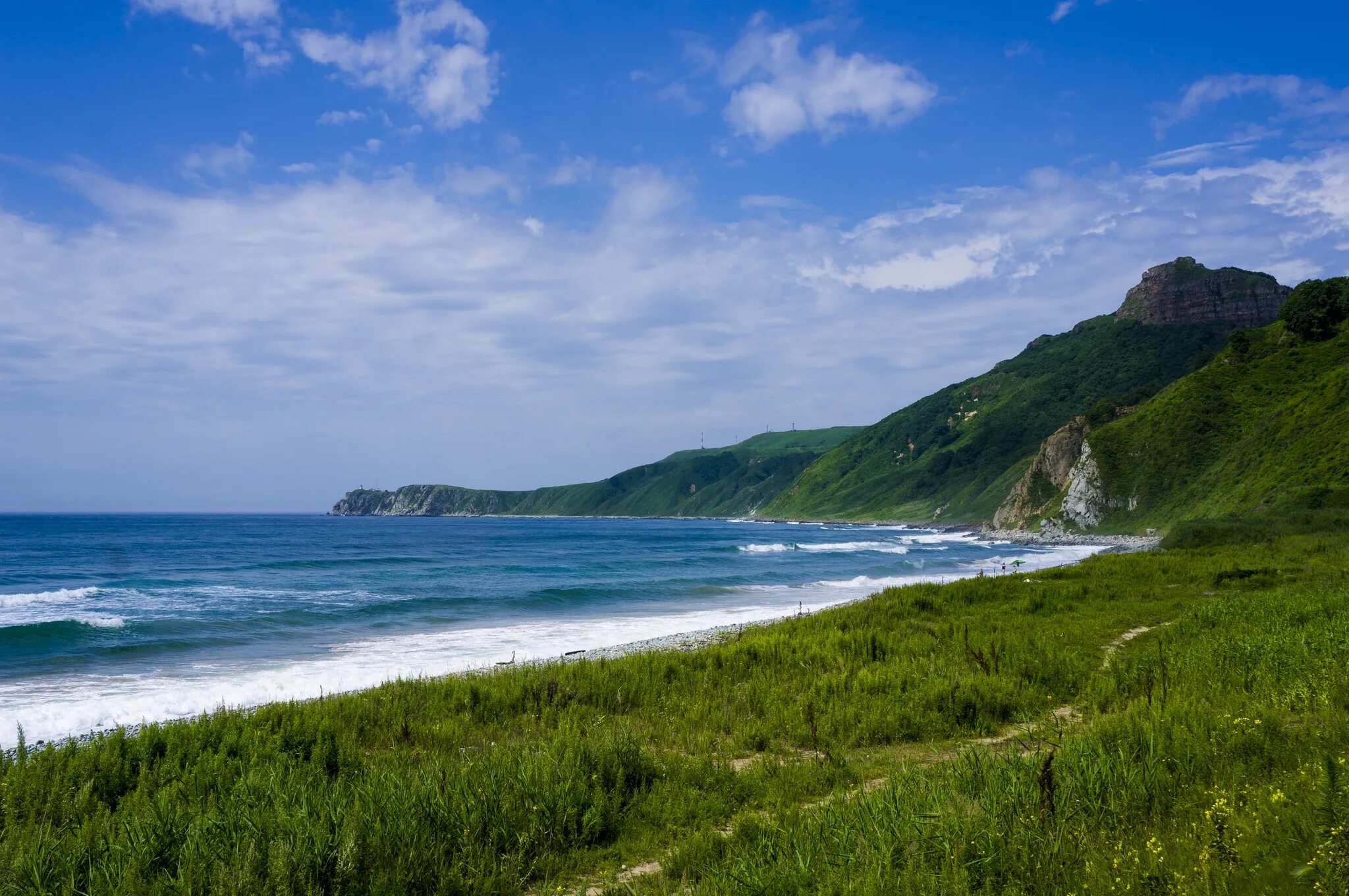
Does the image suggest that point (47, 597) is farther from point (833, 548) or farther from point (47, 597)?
point (833, 548)

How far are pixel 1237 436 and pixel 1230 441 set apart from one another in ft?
2.41

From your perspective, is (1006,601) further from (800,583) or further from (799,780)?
(800,583)

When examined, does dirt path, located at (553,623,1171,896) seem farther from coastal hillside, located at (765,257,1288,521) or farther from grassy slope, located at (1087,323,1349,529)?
coastal hillside, located at (765,257,1288,521)

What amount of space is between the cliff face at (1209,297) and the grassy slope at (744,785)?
690 ft

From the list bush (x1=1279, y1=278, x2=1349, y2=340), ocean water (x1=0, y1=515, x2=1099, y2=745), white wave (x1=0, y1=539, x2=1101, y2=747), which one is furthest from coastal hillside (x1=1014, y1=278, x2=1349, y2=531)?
white wave (x1=0, y1=539, x2=1101, y2=747)

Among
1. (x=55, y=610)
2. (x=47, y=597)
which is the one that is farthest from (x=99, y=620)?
(x=47, y=597)

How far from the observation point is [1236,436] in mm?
67812

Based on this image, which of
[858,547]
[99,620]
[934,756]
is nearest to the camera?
[934,756]

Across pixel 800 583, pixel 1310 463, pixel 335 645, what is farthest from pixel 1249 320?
pixel 335 645

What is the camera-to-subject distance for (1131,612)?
1769 centimetres

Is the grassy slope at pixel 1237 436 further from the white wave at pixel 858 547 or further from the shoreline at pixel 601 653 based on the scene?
the white wave at pixel 858 547

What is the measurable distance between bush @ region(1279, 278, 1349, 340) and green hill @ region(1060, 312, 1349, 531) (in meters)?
0.99

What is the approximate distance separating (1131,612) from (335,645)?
23827 mm

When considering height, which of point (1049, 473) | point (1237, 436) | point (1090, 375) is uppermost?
point (1090, 375)
